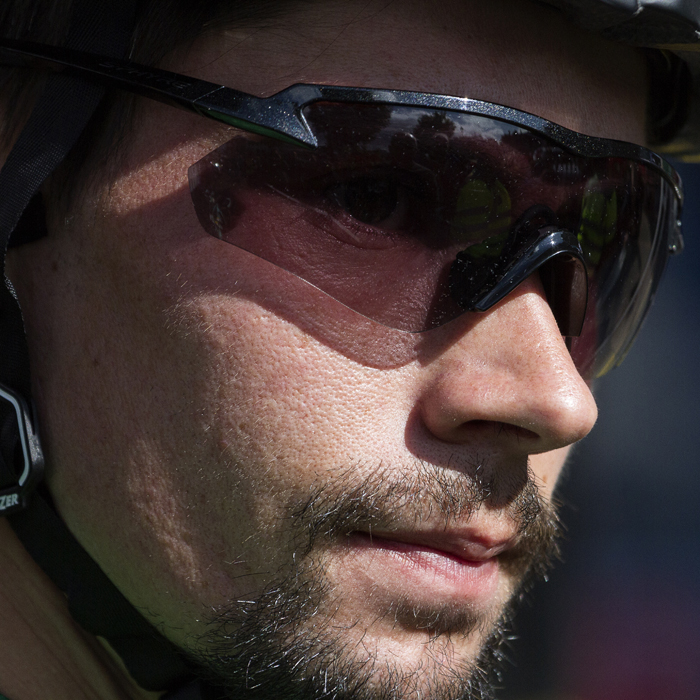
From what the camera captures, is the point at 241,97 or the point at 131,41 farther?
the point at 131,41


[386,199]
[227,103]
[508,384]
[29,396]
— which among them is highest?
[227,103]

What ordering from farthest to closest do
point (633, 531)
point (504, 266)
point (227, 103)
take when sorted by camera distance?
point (633, 531) → point (504, 266) → point (227, 103)

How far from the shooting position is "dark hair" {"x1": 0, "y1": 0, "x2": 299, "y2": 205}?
1492 mm

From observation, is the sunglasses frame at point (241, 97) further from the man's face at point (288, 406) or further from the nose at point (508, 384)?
the nose at point (508, 384)

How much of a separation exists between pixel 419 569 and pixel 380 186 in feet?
2.43

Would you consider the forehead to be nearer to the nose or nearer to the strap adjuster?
the nose

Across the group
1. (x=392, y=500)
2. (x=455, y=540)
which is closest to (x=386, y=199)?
(x=392, y=500)

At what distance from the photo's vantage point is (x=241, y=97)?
4.62ft

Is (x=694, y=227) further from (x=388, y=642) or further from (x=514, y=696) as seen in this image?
(x=388, y=642)

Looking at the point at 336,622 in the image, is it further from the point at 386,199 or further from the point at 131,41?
the point at 131,41

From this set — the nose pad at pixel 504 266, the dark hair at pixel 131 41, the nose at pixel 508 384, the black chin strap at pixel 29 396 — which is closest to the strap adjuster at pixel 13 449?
the black chin strap at pixel 29 396

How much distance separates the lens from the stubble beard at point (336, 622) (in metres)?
1.46

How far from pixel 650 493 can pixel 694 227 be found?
162 cm

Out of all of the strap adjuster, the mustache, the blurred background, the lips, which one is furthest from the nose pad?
the blurred background
